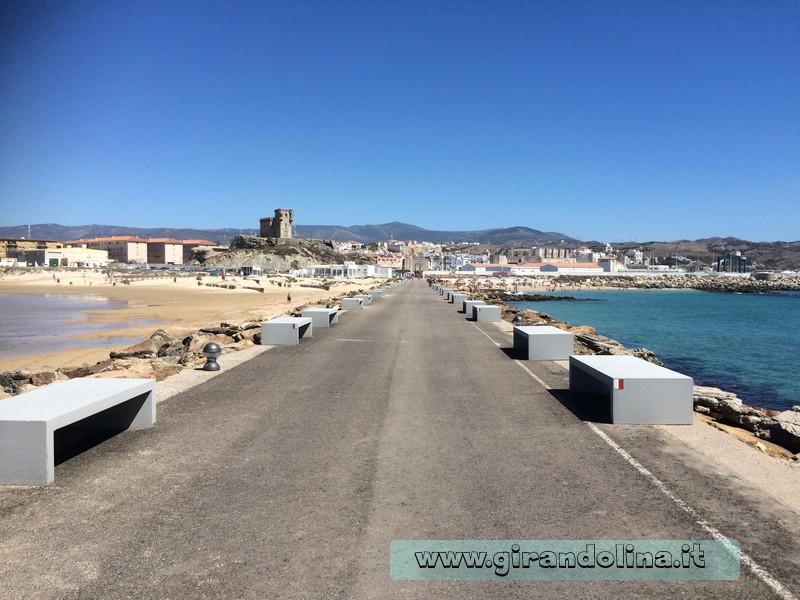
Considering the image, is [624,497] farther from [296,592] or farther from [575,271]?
[575,271]

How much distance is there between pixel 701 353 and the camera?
3225 centimetres

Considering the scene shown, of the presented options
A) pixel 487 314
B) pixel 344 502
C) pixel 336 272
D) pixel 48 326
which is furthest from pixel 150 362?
pixel 336 272

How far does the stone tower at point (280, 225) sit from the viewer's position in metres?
189

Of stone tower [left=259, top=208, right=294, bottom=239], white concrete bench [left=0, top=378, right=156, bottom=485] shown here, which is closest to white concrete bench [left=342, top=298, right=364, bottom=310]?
white concrete bench [left=0, top=378, right=156, bottom=485]

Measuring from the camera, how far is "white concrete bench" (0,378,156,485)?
575 cm

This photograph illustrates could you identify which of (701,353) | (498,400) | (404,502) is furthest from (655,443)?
(701,353)

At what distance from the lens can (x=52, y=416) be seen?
19.3ft

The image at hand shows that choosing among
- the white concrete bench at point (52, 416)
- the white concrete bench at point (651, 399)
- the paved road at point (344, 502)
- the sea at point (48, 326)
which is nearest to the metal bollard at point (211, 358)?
the paved road at point (344, 502)

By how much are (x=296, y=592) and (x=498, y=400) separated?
6515 mm

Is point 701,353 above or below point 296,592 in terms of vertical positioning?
below

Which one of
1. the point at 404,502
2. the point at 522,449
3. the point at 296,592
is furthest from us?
the point at 522,449

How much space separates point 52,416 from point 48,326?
3002 cm

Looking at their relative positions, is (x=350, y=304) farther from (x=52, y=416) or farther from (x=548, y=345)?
(x=52, y=416)

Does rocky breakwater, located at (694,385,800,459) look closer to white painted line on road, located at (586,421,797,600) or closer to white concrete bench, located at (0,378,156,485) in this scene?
white painted line on road, located at (586,421,797,600)
